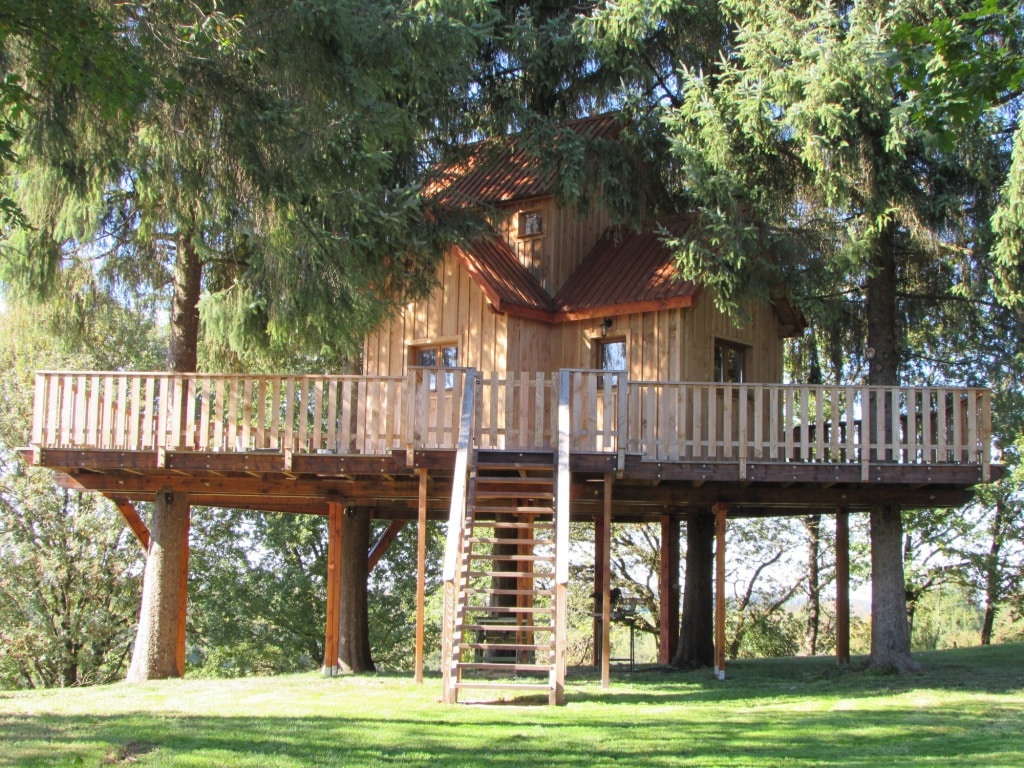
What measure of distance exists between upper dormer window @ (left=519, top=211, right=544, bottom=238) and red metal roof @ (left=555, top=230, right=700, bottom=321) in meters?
0.96

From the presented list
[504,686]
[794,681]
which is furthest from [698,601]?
[504,686]

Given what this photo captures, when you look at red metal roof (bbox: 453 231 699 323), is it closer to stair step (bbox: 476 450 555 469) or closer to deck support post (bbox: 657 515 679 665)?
stair step (bbox: 476 450 555 469)

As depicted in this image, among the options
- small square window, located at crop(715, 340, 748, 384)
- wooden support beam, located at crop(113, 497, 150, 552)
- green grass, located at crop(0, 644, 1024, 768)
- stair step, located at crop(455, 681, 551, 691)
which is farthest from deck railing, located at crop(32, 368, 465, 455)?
small square window, located at crop(715, 340, 748, 384)

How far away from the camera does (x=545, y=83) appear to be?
59.2ft

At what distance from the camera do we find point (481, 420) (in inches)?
590

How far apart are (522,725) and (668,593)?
34.0ft

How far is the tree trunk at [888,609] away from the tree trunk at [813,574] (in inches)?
596

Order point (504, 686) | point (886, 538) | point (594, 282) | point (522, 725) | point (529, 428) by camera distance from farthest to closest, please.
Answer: point (594, 282) < point (886, 538) < point (529, 428) < point (504, 686) < point (522, 725)

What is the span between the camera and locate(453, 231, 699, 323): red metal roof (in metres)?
17.2

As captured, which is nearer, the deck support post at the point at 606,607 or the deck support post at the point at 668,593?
the deck support post at the point at 606,607

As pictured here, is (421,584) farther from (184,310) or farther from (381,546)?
(381,546)

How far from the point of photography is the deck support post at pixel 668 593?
20.1 metres

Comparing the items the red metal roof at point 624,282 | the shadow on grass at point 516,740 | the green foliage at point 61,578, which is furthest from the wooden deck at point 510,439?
the green foliage at point 61,578

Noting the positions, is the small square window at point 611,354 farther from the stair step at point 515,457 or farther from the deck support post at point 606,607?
the stair step at point 515,457
